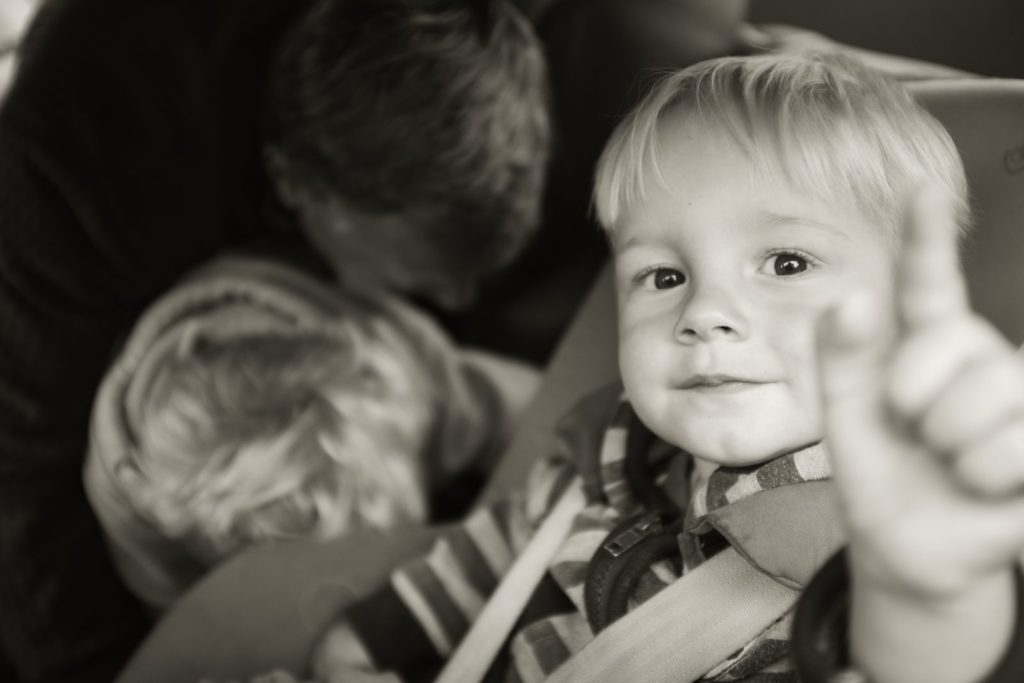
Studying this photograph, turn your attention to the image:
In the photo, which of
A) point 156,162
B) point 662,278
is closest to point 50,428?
point 156,162

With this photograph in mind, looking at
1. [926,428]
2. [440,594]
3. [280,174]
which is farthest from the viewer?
[280,174]

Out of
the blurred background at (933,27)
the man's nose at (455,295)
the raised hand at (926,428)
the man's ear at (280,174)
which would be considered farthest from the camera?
the man's nose at (455,295)

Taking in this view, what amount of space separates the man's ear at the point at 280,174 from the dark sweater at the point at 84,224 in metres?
0.03

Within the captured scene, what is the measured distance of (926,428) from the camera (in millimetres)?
400

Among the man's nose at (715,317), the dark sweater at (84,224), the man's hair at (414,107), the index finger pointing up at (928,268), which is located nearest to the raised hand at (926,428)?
the index finger pointing up at (928,268)

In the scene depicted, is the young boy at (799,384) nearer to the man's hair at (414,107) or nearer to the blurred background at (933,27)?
the blurred background at (933,27)

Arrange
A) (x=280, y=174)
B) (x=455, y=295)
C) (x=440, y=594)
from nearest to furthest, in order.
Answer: (x=440, y=594)
(x=280, y=174)
(x=455, y=295)

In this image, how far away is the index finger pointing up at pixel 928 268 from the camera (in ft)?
1.32

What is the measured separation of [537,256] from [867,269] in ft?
2.60

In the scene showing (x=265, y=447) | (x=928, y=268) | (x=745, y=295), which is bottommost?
(x=265, y=447)

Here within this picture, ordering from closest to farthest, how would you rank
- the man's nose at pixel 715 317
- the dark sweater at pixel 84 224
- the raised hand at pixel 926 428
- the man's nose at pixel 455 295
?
1. the raised hand at pixel 926 428
2. the man's nose at pixel 715 317
3. the dark sweater at pixel 84 224
4. the man's nose at pixel 455 295

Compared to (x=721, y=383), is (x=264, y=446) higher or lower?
lower

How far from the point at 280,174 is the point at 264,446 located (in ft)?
1.18

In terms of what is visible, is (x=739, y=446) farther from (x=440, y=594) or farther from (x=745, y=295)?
(x=440, y=594)
